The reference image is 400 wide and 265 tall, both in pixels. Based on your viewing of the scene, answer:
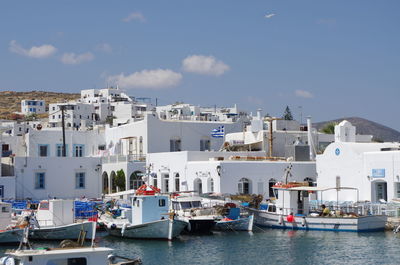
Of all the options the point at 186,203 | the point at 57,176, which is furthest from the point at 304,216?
the point at 57,176

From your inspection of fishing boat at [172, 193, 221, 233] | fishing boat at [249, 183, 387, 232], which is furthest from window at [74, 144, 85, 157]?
fishing boat at [249, 183, 387, 232]

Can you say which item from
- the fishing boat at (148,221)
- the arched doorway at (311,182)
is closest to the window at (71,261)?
the fishing boat at (148,221)

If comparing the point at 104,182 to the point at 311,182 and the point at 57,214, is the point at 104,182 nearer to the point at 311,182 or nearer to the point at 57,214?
the point at 311,182

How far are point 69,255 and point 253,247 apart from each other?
13.4 metres

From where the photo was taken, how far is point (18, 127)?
88.2 meters

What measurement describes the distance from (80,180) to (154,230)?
62.6ft

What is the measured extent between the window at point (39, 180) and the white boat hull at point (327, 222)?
59.7ft

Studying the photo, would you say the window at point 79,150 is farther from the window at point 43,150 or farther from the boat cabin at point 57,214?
the boat cabin at point 57,214

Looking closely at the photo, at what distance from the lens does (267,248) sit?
29.6 m

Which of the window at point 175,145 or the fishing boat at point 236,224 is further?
the window at point 175,145

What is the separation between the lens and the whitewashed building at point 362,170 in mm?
37875

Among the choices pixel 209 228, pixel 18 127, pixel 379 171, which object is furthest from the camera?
pixel 18 127

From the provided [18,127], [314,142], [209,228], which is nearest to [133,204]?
[209,228]

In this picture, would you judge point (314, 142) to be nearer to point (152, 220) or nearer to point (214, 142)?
point (214, 142)
